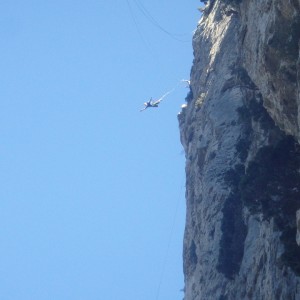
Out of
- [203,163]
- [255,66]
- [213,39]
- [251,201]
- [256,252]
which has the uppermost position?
[213,39]

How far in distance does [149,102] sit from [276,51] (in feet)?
83.7

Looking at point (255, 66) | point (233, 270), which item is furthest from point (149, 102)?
point (255, 66)

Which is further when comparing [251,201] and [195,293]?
[195,293]

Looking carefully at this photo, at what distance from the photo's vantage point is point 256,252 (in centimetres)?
2630

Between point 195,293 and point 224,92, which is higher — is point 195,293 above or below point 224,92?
below

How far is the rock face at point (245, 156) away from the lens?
65.1 feet

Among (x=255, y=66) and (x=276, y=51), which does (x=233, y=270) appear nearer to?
(x=255, y=66)

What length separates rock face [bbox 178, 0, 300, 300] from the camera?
65.1 feet

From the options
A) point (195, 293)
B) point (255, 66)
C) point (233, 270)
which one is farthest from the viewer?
point (195, 293)

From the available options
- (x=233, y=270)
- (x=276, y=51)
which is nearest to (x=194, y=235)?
(x=233, y=270)

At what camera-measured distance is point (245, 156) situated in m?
31.1

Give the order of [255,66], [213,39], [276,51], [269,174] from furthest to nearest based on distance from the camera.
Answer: [213,39]
[269,174]
[255,66]
[276,51]

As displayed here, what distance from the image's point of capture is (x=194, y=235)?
3684cm

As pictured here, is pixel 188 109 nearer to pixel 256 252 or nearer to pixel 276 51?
pixel 256 252
